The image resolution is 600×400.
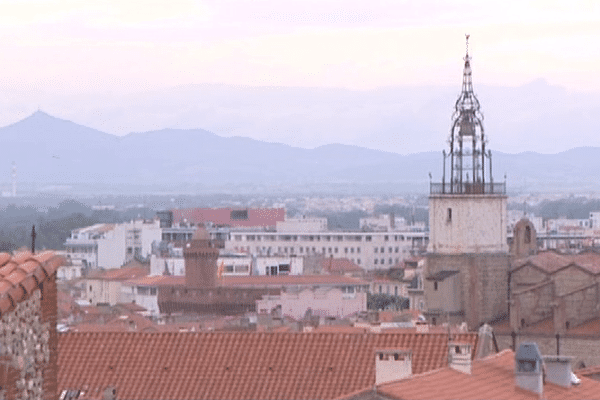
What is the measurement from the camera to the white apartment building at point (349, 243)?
18588cm

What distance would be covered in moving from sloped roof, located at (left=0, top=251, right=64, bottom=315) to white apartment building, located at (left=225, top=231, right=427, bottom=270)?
17510 cm

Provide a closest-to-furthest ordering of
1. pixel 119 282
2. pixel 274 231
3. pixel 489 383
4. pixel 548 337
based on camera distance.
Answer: pixel 489 383 → pixel 548 337 → pixel 119 282 → pixel 274 231

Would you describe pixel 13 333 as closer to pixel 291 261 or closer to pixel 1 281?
pixel 1 281

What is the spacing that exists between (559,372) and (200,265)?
75613 mm

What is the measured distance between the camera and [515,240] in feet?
206

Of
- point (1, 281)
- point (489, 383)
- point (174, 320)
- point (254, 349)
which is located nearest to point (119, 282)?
point (174, 320)

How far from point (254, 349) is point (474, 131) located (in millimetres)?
30333

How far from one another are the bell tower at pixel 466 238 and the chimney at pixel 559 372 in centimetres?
3208

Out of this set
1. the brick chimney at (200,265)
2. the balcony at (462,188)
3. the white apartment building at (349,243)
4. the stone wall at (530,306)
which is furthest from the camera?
the white apartment building at (349,243)

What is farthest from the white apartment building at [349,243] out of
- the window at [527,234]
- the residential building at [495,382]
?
the residential building at [495,382]

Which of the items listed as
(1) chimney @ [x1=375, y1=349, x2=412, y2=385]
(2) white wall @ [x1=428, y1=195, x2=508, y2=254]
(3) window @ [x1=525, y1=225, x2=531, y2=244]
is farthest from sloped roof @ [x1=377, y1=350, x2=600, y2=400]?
(3) window @ [x1=525, y1=225, x2=531, y2=244]

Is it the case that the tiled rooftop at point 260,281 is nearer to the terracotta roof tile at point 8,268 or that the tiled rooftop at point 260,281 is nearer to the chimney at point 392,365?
the chimney at point 392,365

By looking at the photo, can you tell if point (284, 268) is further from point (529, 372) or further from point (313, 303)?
point (529, 372)

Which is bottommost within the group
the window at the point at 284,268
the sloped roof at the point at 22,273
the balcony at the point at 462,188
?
the window at the point at 284,268
